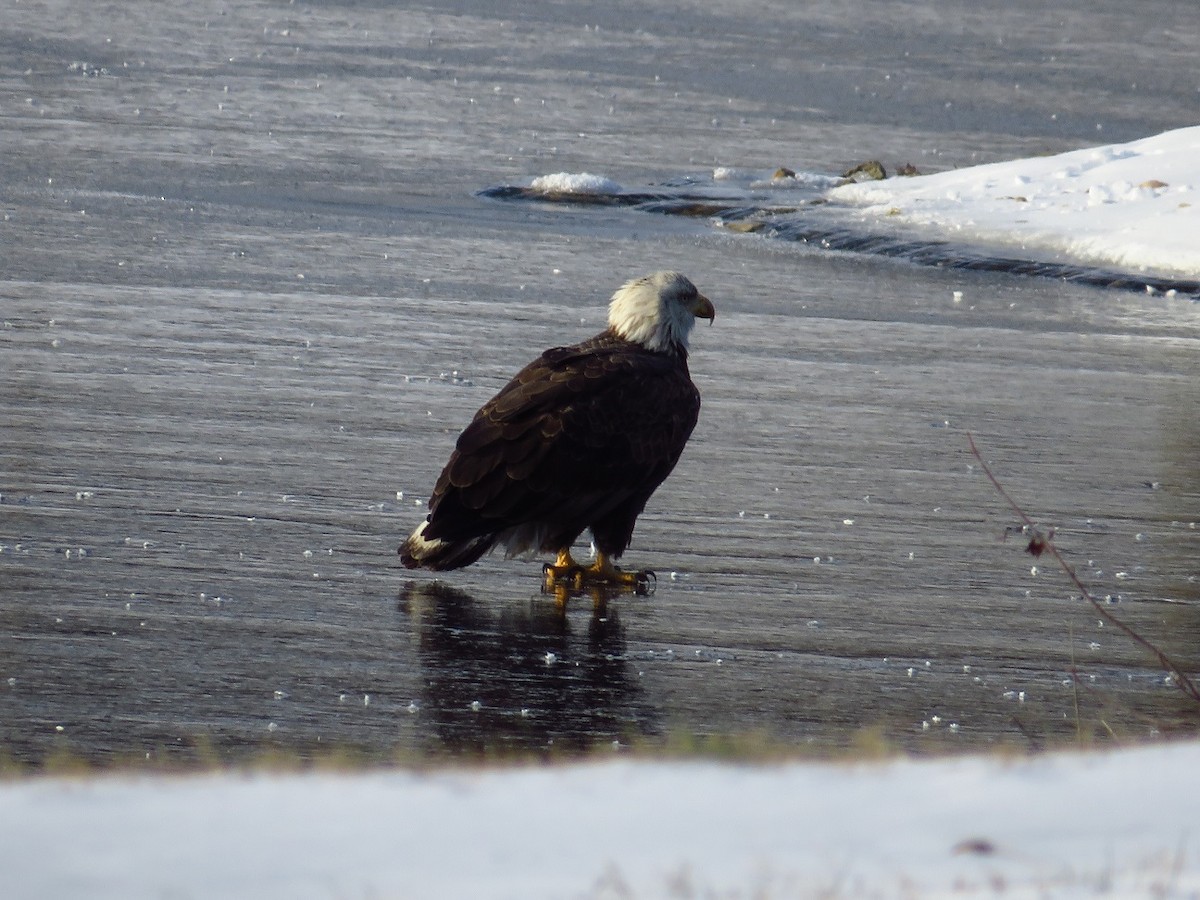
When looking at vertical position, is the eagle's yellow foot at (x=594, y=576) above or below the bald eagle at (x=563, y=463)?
below

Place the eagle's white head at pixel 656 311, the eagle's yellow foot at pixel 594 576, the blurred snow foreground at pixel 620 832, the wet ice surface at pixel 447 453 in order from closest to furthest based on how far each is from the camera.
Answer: the blurred snow foreground at pixel 620 832 → the wet ice surface at pixel 447 453 → the eagle's yellow foot at pixel 594 576 → the eagle's white head at pixel 656 311

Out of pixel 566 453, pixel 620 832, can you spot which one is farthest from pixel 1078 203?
pixel 620 832

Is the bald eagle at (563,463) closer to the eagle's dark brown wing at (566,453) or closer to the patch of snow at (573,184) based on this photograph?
the eagle's dark brown wing at (566,453)

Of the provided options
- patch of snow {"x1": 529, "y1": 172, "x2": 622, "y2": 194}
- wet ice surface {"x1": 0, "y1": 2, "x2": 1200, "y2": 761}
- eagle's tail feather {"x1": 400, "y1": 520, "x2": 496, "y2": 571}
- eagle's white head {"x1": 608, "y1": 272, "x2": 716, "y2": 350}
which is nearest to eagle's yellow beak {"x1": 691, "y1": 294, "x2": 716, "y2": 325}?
eagle's white head {"x1": 608, "y1": 272, "x2": 716, "y2": 350}

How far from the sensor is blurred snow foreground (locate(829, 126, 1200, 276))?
48.7 ft

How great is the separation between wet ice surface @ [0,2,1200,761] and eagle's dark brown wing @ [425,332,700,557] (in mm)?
281

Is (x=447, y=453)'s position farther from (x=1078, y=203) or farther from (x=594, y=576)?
(x=1078, y=203)

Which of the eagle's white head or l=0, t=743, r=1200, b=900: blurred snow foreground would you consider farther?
the eagle's white head

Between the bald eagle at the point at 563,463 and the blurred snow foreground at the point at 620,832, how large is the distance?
10.5 ft

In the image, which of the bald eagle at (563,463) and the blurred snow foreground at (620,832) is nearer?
the blurred snow foreground at (620,832)

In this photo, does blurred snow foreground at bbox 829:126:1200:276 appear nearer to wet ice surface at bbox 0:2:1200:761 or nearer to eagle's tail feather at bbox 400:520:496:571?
wet ice surface at bbox 0:2:1200:761

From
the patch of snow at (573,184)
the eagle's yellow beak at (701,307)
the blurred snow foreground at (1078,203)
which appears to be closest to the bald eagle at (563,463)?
the eagle's yellow beak at (701,307)

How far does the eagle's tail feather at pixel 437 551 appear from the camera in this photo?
682cm

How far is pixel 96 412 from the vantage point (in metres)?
8.92
